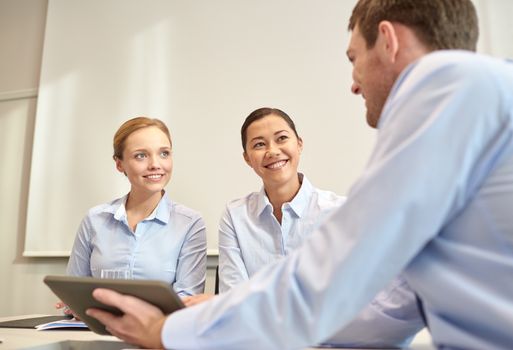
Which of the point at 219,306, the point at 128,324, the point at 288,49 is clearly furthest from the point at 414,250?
the point at 288,49

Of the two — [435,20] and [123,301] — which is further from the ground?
[435,20]

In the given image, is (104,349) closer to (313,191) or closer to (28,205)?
(313,191)

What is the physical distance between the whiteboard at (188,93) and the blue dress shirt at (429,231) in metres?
1.75

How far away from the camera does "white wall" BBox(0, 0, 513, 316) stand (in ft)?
9.59

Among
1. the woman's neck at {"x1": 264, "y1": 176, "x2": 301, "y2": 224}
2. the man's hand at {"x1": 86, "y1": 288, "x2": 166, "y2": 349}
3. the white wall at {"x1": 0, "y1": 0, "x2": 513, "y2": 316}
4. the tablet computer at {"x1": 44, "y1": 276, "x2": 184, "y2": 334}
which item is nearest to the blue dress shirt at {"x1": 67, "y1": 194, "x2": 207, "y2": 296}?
the woman's neck at {"x1": 264, "y1": 176, "x2": 301, "y2": 224}

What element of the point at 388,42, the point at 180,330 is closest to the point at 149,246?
the point at 180,330

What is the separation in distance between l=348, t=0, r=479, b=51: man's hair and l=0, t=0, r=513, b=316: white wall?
259cm

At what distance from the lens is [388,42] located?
90 centimetres

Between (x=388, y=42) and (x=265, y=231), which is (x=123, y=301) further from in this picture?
(x=265, y=231)

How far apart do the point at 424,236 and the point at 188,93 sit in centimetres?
229

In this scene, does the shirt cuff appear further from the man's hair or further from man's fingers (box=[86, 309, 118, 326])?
the man's hair

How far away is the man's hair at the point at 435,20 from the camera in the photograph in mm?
879

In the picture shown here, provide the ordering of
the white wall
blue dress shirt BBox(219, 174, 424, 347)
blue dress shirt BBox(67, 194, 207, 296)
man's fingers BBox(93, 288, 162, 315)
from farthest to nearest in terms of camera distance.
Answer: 1. the white wall
2. blue dress shirt BBox(67, 194, 207, 296)
3. blue dress shirt BBox(219, 174, 424, 347)
4. man's fingers BBox(93, 288, 162, 315)

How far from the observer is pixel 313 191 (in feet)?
6.53
